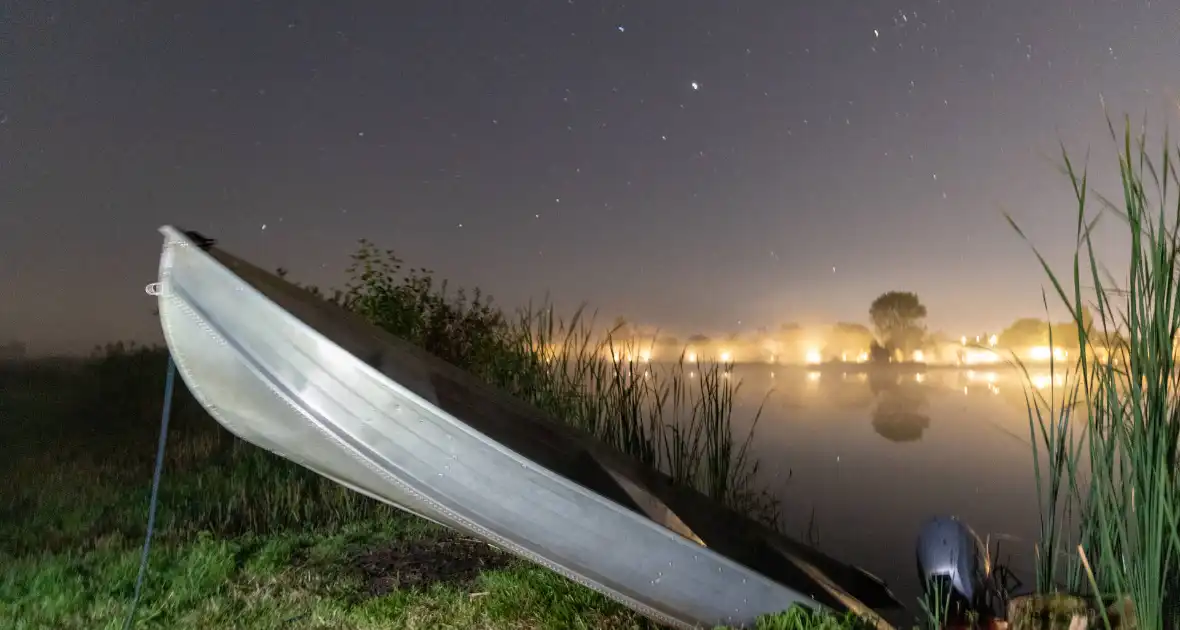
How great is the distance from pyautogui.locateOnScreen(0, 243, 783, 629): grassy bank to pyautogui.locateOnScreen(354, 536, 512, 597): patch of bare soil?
0.01 meters

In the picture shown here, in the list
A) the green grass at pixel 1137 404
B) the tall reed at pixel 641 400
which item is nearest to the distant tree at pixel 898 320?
the tall reed at pixel 641 400

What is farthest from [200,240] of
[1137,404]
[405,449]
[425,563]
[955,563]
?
[955,563]

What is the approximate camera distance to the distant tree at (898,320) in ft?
27.3

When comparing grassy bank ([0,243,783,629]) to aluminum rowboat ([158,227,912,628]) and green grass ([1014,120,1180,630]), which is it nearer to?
aluminum rowboat ([158,227,912,628])

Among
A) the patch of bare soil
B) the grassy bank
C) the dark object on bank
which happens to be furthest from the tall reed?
the dark object on bank

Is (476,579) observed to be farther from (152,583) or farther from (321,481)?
(321,481)

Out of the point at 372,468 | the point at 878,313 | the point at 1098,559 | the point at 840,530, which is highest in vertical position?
the point at 878,313

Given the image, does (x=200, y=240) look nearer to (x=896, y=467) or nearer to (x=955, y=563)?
(x=955, y=563)

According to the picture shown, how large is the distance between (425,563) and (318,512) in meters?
1.29

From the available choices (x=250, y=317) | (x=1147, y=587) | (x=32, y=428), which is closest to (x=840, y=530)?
(x=1147, y=587)

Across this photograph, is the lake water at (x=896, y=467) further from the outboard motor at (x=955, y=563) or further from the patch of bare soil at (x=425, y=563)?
the patch of bare soil at (x=425, y=563)

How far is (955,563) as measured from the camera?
8.89ft

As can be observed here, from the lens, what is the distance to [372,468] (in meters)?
1.87

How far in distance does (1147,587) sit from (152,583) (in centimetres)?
309
